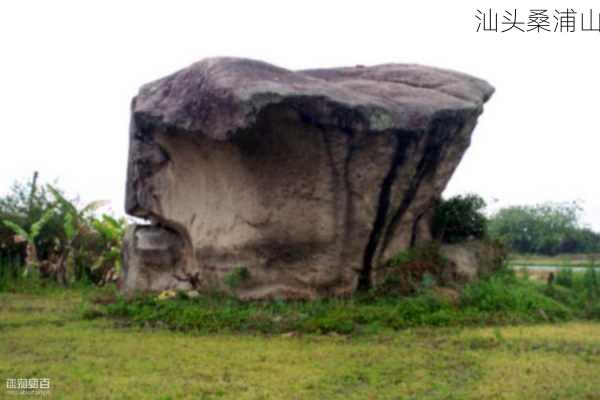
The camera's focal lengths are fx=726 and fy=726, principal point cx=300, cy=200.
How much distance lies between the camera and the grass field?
5.52 meters

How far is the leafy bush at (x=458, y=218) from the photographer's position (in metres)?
11.3

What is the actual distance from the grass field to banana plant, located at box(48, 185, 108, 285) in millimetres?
7574

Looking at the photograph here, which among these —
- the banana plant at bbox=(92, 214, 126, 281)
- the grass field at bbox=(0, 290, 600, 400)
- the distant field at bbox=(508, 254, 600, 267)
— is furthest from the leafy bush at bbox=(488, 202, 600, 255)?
the grass field at bbox=(0, 290, 600, 400)

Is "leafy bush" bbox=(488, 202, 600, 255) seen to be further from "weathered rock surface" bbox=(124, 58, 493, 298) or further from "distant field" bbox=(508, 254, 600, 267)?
"weathered rock surface" bbox=(124, 58, 493, 298)

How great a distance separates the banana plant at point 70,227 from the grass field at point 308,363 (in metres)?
7.57


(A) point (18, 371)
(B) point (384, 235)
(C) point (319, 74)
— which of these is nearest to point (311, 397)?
(A) point (18, 371)

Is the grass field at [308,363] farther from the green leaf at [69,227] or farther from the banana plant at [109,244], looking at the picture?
the banana plant at [109,244]

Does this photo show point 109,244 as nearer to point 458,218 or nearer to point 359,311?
point 458,218

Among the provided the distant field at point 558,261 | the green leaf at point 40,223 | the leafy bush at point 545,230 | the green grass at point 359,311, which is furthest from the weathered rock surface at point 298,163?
the leafy bush at point 545,230

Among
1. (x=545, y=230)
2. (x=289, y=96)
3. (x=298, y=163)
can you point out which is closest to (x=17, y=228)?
(x=298, y=163)

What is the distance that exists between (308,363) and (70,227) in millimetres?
11103

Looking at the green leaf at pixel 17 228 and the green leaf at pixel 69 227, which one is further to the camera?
the green leaf at pixel 69 227

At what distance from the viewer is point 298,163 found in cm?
943

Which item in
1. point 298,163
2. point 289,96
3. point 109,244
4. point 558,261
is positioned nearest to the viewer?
point 289,96
